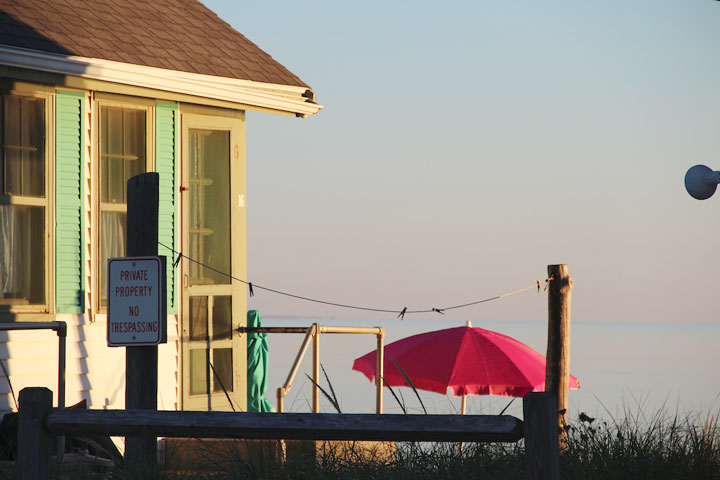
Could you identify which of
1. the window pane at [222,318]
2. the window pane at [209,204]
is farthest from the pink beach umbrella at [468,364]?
the window pane at [209,204]

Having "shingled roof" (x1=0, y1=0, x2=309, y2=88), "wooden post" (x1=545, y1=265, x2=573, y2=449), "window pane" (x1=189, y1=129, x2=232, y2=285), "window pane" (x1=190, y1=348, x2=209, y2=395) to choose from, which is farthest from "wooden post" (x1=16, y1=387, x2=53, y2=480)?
"wooden post" (x1=545, y1=265, x2=573, y2=449)

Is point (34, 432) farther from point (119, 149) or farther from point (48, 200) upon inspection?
point (119, 149)

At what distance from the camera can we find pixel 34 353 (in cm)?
917

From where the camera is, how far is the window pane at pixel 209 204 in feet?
35.0

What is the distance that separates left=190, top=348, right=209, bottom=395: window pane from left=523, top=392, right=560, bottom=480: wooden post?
251 inches

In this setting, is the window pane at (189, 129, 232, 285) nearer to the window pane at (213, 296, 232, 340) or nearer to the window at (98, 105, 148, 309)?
the window pane at (213, 296, 232, 340)

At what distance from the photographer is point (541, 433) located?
15.4 ft

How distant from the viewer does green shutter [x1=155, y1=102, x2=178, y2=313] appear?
33.5 feet

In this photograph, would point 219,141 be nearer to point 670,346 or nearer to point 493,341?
point 493,341

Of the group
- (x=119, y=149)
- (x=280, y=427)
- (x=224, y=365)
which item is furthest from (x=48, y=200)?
(x=280, y=427)

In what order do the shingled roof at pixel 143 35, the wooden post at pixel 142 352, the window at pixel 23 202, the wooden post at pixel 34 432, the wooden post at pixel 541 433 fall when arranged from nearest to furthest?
the wooden post at pixel 541 433 < the wooden post at pixel 34 432 < the wooden post at pixel 142 352 < the window at pixel 23 202 < the shingled roof at pixel 143 35

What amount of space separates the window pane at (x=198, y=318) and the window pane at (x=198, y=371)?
16cm

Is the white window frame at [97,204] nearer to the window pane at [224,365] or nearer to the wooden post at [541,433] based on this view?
the window pane at [224,365]

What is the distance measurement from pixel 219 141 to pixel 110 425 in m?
5.89
